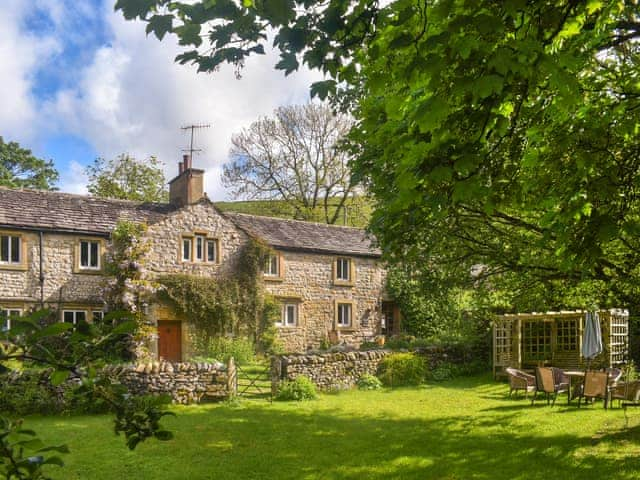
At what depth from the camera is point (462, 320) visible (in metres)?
24.1

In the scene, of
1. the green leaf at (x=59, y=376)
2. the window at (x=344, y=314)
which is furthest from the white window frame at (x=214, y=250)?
the green leaf at (x=59, y=376)

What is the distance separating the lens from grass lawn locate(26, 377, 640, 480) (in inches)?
344

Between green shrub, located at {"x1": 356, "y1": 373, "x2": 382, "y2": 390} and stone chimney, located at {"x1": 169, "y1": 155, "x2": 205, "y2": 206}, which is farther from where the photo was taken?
stone chimney, located at {"x1": 169, "y1": 155, "x2": 205, "y2": 206}

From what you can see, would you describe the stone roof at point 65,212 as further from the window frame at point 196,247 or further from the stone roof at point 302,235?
the stone roof at point 302,235

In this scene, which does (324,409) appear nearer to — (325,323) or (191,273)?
(191,273)

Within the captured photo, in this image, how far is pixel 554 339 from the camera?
2109 centimetres

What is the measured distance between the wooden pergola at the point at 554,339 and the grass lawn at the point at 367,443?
474 centimetres

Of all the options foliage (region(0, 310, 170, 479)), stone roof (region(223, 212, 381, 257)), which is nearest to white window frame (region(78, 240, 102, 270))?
stone roof (region(223, 212, 381, 257))

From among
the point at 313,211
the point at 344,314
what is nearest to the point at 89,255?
the point at 344,314

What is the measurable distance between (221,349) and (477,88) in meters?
21.4

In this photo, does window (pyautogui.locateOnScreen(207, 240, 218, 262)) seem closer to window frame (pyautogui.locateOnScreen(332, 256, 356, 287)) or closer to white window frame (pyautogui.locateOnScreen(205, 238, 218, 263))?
white window frame (pyautogui.locateOnScreen(205, 238, 218, 263))

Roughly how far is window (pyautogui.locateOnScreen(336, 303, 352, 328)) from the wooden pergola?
942 cm

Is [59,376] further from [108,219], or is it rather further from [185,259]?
[108,219]

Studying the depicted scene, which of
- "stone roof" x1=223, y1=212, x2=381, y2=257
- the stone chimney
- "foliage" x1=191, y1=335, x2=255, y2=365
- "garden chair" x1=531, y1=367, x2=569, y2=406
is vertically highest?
the stone chimney
